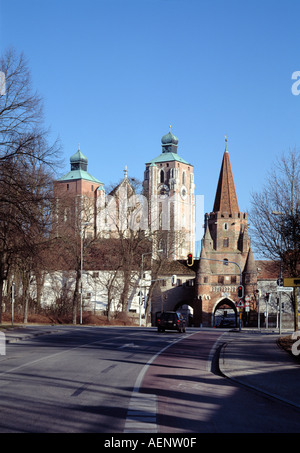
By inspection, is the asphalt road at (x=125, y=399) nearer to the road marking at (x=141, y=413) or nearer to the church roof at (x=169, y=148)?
the road marking at (x=141, y=413)

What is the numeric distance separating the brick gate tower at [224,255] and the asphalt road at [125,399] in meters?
77.6

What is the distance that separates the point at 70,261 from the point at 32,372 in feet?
157

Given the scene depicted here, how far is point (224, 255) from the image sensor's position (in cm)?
10388

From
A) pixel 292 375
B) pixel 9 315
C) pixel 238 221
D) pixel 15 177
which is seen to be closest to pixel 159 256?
pixel 9 315

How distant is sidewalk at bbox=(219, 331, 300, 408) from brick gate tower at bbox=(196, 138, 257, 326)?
72626mm

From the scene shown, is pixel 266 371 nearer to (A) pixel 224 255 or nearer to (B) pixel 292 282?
(B) pixel 292 282

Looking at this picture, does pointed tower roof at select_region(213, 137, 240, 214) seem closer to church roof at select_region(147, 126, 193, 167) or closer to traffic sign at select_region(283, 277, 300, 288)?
church roof at select_region(147, 126, 193, 167)

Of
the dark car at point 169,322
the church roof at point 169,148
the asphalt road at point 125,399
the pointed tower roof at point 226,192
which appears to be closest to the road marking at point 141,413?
the asphalt road at point 125,399

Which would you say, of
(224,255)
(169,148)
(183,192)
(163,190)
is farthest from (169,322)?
(169,148)

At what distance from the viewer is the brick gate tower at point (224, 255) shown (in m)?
96.8

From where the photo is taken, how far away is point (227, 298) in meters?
98.4

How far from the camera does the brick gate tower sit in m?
96.8

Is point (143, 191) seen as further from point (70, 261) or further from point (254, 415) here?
point (254, 415)
